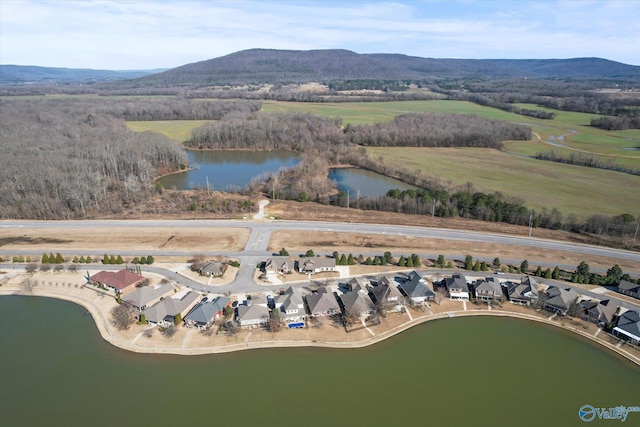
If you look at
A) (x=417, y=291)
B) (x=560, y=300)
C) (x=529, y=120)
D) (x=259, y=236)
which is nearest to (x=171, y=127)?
(x=259, y=236)

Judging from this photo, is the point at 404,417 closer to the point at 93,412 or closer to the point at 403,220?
the point at 93,412

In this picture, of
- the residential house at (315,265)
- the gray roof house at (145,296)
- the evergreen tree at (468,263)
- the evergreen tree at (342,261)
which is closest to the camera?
the gray roof house at (145,296)

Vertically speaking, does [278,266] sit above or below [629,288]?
above

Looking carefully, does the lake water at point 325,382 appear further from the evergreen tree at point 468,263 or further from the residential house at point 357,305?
the evergreen tree at point 468,263

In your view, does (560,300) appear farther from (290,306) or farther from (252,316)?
(252,316)

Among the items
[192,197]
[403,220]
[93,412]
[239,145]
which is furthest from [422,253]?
[239,145]

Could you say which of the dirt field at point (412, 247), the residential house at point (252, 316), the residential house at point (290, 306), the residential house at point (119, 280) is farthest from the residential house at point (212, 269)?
the residential house at point (290, 306)
